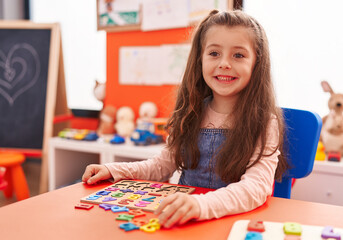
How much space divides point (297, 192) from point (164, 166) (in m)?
0.80

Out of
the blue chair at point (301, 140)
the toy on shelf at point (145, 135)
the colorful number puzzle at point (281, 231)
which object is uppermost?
the blue chair at point (301, 140)

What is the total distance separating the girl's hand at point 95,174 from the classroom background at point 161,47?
57cm

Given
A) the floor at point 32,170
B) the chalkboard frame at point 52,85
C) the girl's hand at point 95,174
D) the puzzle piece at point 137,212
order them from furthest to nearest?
1. the floor at point 32,170
2. the chalkboard frame at point 52,85
3. the girl's hand at point 95,174
4. the puzzle piece at point 137,212

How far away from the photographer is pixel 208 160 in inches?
37.4

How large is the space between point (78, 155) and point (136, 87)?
0.57 m

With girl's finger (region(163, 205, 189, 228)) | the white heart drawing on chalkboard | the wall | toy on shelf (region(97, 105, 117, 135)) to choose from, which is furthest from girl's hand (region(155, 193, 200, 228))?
the white heart drawing on chalkboard

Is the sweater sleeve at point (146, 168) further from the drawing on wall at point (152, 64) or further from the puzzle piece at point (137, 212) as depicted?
the drawing on wall at point (152, 64)

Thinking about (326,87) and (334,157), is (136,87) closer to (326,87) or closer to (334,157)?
(326,87)

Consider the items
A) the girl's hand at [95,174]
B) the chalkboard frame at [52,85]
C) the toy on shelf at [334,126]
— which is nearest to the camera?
the girl's hand at [95,174]

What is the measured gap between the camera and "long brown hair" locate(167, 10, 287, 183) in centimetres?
86

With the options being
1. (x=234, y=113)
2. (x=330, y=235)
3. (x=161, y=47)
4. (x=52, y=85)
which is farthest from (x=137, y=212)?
(x=52, y=85)

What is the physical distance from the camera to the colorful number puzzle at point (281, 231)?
52 cm

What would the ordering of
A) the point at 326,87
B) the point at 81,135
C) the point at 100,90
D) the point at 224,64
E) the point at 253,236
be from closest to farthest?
the point at 253,236, the point at 224,64, the point at 326,87, the point at 81,135, the point at 100,90

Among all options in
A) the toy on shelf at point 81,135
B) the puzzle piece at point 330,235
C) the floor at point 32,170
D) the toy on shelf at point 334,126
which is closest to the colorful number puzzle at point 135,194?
the puzzle piece at point 330,235
